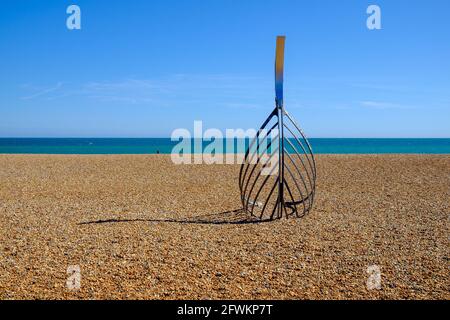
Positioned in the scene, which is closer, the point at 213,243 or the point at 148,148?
the point at 213,243

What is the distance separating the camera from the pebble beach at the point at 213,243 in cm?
503

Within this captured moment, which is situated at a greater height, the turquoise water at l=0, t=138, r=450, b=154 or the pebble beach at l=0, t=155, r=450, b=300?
the turquoise water at l=0, t=138, r=450, b=154

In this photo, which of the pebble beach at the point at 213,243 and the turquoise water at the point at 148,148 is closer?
the pebble beach at the point at 213,243

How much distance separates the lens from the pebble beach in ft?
16.5

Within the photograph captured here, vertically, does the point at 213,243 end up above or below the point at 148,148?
below

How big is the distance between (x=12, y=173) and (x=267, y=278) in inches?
539

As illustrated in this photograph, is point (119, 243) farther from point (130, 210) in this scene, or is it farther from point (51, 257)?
point (130, 210)

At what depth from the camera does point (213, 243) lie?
6.89m

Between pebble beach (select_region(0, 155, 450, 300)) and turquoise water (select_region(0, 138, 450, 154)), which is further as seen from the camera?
turquoise water (select_region(0, 138, 450, 154))
